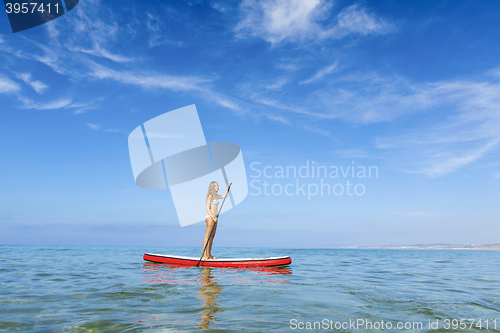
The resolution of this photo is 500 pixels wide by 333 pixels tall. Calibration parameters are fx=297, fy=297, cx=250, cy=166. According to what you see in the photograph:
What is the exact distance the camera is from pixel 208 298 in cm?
738

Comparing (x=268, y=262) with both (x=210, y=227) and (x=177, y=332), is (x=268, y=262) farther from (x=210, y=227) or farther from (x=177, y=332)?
(x=177, y=332)

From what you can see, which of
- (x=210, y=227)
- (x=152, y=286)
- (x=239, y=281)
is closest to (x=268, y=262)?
(x=210, y=227)

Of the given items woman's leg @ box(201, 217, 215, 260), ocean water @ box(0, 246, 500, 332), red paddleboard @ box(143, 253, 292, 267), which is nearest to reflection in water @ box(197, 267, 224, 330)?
ocean water @ box(0, 246, 500, 332)

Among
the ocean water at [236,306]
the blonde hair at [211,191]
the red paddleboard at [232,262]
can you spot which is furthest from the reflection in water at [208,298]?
the blonde hair at [211,191]

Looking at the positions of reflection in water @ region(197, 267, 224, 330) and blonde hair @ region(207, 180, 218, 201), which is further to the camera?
blonde hair @ region(207, 180, 218, 201)

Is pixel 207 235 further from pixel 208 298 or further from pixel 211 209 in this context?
pixel 208 298

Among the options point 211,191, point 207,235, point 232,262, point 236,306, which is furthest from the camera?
point 207,235

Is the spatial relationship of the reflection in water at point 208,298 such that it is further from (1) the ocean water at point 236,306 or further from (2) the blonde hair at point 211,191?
(2) the blonde hair at point 211,191

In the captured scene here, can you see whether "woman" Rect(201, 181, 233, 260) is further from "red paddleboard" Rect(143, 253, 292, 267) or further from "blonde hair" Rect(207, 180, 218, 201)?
"red paddleboard" Rect(143, 253, 292, 267)

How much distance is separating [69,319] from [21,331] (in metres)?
0.77

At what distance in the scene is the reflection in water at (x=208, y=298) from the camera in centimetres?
556

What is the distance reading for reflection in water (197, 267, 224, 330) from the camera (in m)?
5.56

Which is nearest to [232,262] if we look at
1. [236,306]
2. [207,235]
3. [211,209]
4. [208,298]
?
[207,235]

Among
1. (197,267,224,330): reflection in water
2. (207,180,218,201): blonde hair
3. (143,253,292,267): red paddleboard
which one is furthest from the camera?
(207,180,218,201): blonde hair
